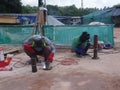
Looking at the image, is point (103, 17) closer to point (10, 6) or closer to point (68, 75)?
point (10, 6)

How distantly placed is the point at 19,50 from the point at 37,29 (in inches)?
50.4

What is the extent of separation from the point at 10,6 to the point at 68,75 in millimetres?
36836

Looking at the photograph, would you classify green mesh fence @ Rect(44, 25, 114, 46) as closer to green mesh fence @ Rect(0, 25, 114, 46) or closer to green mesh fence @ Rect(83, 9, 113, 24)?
green mesh fence @ Rect(0, 25, 114, 46)

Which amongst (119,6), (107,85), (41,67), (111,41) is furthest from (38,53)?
(119,6)

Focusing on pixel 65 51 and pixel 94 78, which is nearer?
pixel 94 78

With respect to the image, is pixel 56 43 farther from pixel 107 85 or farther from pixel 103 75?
pixel 107 85

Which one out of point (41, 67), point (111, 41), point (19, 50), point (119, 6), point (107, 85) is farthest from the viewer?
point (119, 6)

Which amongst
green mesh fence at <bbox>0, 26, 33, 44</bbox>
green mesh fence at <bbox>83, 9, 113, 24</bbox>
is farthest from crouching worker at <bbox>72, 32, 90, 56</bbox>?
green mesh fence at <bbox>83, 9, 113, 24</bbox>

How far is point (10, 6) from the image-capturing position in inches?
1704

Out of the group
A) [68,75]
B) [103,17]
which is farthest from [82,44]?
[103,17]

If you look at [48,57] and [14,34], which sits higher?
[14,34]

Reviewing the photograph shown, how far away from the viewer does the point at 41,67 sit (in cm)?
873

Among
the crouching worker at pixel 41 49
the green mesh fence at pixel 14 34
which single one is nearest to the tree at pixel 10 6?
the green mesh fence at pixel 14 34

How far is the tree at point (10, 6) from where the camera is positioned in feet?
137
